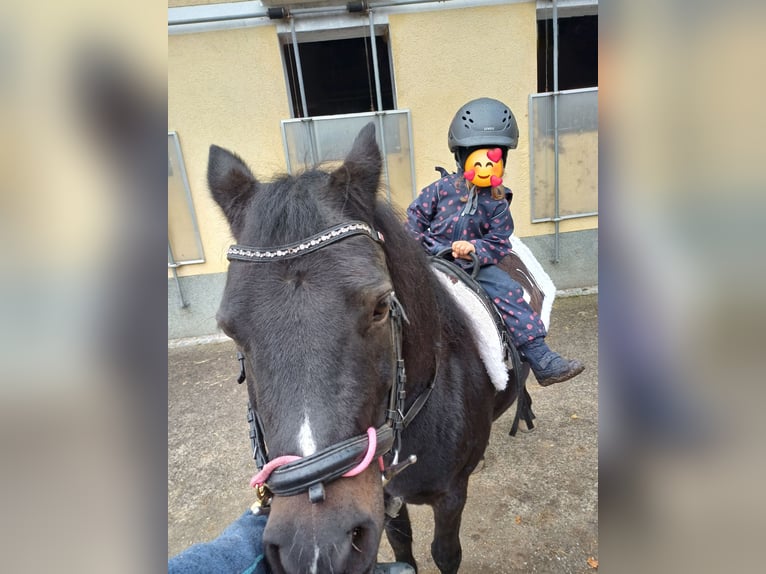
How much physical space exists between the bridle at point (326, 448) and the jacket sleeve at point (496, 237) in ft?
4.23

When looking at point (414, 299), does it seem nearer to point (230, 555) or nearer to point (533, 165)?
point (230, 555)

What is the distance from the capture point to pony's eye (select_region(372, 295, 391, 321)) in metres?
1.27

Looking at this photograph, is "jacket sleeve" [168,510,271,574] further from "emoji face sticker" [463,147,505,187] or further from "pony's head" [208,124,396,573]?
"emoji face sticker" [463,147,505,187]

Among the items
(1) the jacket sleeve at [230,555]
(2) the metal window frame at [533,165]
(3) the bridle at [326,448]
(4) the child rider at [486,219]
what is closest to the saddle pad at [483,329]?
(4) the child rider at [486,219]

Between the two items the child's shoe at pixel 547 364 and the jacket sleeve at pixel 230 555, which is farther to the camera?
the child's shoe at pixel 547 364

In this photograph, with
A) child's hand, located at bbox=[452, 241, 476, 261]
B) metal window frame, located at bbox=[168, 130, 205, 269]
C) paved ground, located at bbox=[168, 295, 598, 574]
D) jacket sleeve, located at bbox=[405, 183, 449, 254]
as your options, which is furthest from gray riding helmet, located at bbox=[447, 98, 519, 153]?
metal window frame, located at bbox=[168, 130, 205, 269]

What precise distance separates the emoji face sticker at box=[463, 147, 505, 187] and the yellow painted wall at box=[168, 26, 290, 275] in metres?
3.20

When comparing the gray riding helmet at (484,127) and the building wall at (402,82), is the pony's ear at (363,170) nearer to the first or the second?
the gray riding helmet at (484,127)

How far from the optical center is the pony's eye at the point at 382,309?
4.15 feet
